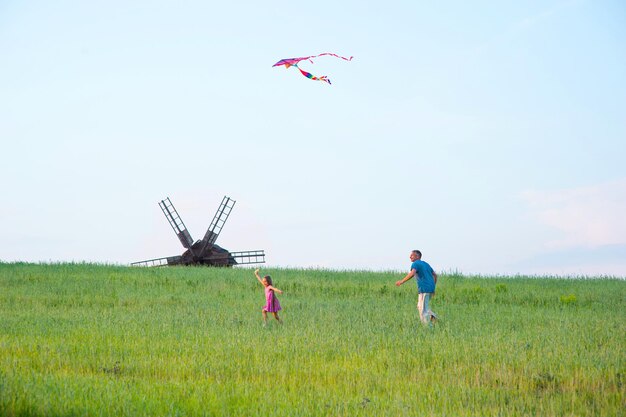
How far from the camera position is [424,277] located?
56.9 ft

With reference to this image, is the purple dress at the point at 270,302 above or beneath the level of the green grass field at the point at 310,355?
above

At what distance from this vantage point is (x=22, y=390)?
10094 mm

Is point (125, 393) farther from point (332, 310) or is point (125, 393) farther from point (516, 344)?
point (332, 310)

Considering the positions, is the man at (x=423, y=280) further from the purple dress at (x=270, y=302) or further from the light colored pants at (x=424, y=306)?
the purple dress at (x=270, y=302)

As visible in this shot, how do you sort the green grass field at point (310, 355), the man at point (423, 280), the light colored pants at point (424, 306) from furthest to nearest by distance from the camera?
the light colored pants at point (424, 306) → the man at point (423, 280) → the green grass field at point (310, 355)

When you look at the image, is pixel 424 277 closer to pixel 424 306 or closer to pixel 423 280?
pixel 423 280

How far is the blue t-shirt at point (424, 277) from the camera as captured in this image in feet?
56.9

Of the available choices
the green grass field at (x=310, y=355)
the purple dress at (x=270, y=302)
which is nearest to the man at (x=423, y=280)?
the green grass field at (x=310, y=355)

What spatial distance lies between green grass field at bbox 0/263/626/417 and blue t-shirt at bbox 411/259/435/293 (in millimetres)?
949

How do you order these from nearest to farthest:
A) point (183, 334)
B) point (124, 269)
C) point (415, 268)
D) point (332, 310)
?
point (183, 334) < point (415, 268) < point (332, 310) < point (124, 269)

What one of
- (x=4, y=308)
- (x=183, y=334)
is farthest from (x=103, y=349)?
(x=4, y=308)

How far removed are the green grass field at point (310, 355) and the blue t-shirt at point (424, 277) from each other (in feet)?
3.11

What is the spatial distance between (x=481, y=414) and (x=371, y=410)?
137cm

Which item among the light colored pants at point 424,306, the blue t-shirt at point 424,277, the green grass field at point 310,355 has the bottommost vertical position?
the green grass field at point 310,355
